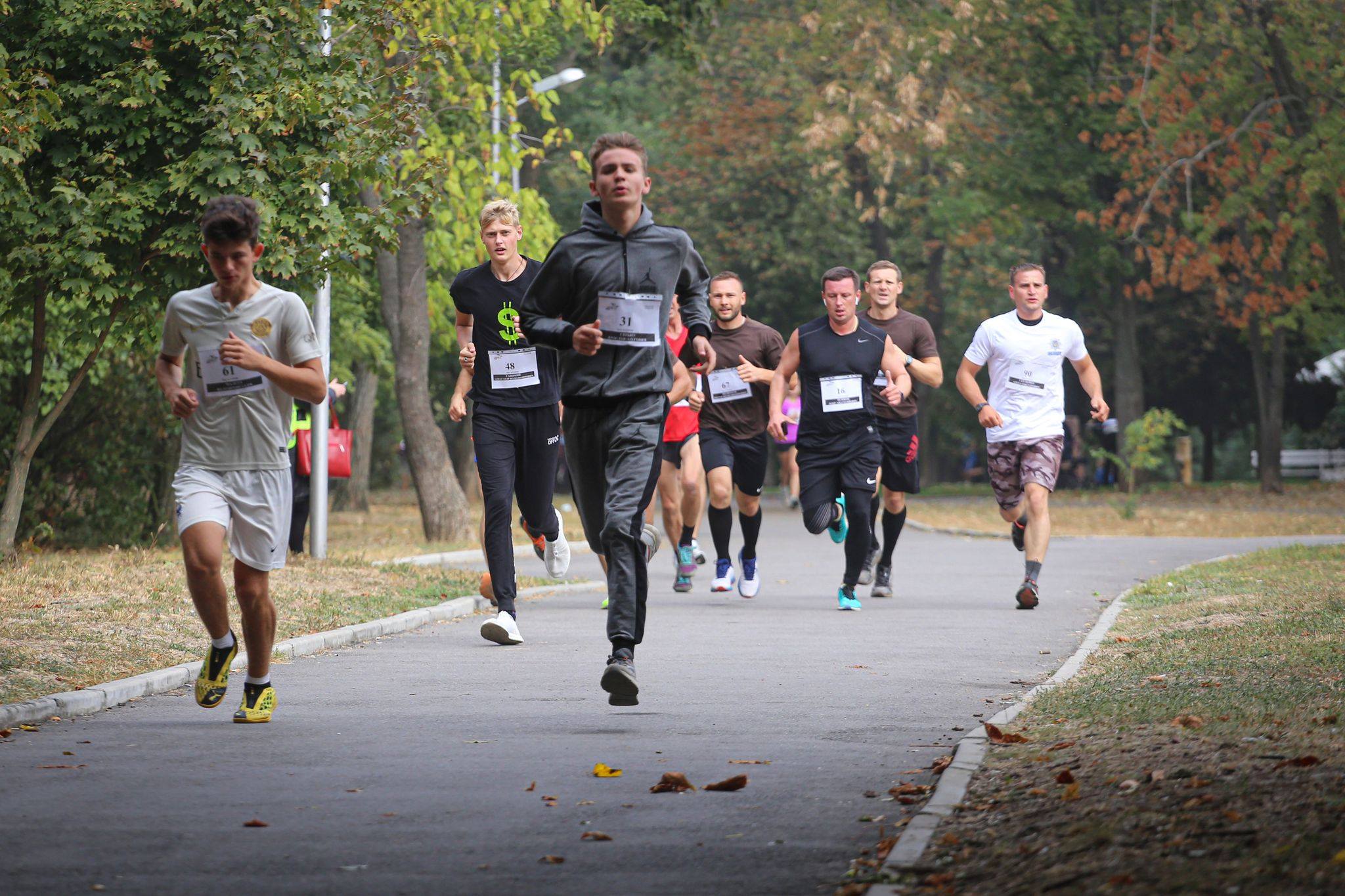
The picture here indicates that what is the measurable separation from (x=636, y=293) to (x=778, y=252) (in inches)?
1425

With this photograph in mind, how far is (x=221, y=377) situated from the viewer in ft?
24.1

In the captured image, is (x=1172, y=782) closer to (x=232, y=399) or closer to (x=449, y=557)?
(x=232, y=399)

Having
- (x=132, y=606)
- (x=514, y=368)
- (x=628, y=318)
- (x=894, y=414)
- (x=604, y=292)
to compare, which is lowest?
(x=132, y=606)

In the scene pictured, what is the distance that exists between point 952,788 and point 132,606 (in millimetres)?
6280

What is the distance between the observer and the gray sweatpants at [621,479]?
7762 mm

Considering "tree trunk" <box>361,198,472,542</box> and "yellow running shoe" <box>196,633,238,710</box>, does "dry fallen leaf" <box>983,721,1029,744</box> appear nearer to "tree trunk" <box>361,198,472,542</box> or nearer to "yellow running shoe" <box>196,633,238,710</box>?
"yellow running shoe" <box>196,633,238,710</box>

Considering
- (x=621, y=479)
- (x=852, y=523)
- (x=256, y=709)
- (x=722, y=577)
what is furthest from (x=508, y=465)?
(x=722, y=577)

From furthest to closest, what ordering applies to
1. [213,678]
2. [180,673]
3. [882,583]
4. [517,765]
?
[882,583] → [180,673] → [213,678] → [517,765]

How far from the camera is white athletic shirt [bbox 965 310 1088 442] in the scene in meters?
13.1

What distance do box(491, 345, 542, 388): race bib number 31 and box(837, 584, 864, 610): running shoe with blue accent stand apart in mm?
3421

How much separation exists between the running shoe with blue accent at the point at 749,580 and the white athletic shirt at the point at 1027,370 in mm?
2032

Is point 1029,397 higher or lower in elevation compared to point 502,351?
lower

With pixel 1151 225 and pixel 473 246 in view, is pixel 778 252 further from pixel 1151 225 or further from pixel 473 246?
pixel 473 246

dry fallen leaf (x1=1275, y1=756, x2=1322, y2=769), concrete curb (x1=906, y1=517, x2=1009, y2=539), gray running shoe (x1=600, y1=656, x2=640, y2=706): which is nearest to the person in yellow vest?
gray running shoe (x1=600, y1=656, x2=640, y2=706)
